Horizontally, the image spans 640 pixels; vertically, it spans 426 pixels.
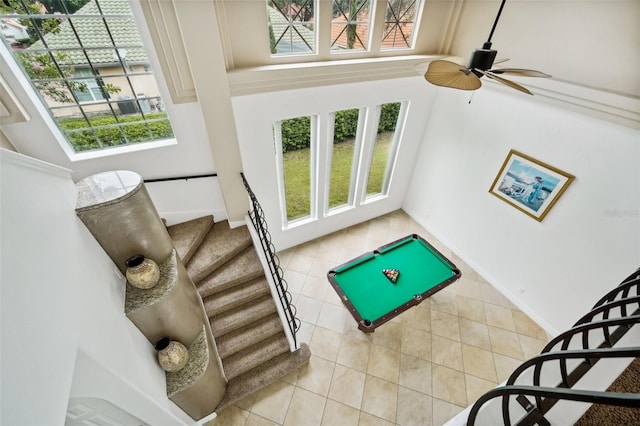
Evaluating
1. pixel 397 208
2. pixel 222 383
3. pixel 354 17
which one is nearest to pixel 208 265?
pixel 222 383

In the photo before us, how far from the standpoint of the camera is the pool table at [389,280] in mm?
3121

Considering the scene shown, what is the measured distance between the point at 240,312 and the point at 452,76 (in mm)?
3197

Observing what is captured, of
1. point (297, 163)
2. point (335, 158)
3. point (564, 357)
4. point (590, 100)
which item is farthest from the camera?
point (335, 158)

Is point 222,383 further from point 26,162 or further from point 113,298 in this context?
point 26,162

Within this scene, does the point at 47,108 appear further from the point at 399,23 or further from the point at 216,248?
the point at 399,23

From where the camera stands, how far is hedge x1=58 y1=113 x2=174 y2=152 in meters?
2.58

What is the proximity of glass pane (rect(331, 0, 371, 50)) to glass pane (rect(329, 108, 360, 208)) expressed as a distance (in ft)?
6.10

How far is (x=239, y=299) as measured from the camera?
124 inches

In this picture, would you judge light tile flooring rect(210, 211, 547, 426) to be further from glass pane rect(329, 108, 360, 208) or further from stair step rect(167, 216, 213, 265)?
glass pane rect(329, 108, 360, 208)

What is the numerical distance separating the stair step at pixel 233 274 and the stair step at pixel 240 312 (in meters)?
0.15

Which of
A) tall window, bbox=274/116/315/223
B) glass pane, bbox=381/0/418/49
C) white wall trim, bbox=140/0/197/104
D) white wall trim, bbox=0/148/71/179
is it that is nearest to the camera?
white wall trim, bbox=0/148/71/179

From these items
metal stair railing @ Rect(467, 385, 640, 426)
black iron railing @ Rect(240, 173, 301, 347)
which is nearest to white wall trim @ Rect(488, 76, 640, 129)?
metal stair railing @ Rect(467, 385, 640, 426)

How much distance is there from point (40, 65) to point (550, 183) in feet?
17.8

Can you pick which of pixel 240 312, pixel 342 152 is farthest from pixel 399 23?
pixel 240 312
